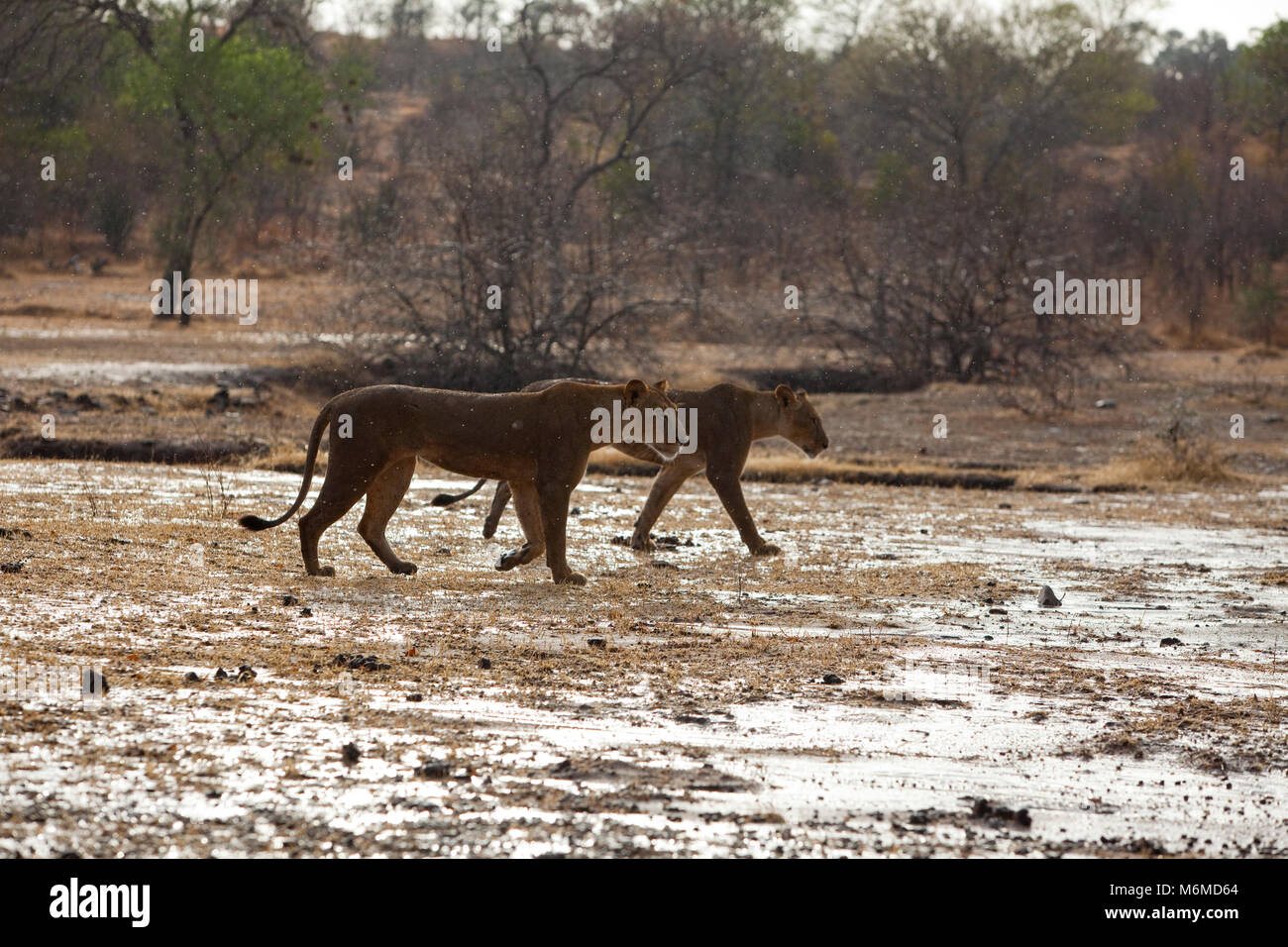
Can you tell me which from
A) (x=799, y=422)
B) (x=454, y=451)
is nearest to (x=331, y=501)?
(x=454, y=451)

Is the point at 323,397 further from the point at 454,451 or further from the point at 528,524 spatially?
the point at 454,451

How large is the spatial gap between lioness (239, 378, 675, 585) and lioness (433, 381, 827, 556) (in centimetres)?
118

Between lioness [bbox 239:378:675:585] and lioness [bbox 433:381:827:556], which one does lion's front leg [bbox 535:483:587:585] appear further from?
lioness [bbox 433:381:827:556]

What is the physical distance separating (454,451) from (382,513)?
0.54 m

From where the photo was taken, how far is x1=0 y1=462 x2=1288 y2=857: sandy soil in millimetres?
4648

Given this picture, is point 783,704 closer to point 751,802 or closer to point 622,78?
point 751,802

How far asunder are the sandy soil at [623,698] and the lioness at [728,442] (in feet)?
1.00

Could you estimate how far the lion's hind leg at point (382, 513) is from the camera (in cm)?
936

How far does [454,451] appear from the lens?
30.4ft

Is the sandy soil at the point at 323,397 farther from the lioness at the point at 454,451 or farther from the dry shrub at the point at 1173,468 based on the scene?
the lioness at the point at 454,451

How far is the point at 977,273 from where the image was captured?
25.9m

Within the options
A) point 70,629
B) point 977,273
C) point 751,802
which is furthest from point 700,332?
point 751,802

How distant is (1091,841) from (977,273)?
21935 millimetres

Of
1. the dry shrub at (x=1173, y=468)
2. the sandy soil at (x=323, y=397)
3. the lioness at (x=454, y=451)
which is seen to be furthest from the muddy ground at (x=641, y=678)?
the sandy soil at (x=323, y=397)
